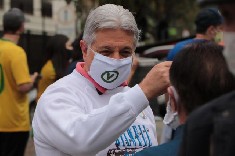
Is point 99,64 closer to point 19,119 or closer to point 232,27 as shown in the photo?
point 232,27

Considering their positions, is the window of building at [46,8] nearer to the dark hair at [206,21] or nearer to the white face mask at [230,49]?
the dark hair at [206,21]

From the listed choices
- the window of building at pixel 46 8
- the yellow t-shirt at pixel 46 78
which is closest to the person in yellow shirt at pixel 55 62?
the yellow t-shirt at pixel 46 78

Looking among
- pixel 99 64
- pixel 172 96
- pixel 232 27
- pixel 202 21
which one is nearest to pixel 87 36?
pixel 99 64

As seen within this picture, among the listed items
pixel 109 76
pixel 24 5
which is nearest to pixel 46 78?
pixel 109 76

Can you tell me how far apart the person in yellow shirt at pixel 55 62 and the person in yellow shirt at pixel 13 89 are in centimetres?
71

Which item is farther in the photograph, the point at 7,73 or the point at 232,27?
the point at 7,73

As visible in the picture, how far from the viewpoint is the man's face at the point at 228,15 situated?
1333 mm

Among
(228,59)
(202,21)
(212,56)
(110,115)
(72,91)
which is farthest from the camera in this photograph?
(202,21)

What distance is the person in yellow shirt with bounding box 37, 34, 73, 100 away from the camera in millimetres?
6393

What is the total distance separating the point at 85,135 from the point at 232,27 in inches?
38.6

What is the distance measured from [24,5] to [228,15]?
2820cm

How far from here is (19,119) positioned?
18.4ft

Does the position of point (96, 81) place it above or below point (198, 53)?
below

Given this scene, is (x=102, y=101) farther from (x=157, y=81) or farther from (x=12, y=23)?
(x=12, y=23)
